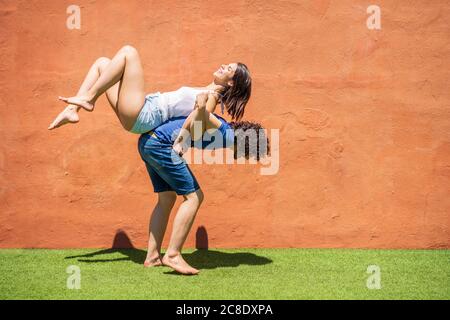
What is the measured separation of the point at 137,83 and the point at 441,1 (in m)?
2.88

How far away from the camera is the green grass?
10.9ft

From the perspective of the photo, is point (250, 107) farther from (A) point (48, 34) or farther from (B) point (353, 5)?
(A) point (48, 34)

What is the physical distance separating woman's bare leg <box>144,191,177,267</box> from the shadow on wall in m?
0.18

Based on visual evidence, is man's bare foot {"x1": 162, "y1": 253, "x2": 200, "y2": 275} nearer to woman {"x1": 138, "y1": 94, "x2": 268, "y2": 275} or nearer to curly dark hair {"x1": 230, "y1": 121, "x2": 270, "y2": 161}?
woman {"x1": 138, "y1": 94, "x2": 268, "y2": 275}

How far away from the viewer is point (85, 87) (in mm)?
3742

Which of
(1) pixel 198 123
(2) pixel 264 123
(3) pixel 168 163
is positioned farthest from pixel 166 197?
(2) pixel 264 123

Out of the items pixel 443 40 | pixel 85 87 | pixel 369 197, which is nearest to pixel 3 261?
pixel 85 87

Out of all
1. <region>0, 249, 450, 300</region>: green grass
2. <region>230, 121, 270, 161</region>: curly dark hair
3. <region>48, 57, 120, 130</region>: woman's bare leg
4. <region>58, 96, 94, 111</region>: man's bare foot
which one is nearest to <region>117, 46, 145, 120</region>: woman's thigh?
<region>48, 57, 120, 130</region>: woman's bare leg

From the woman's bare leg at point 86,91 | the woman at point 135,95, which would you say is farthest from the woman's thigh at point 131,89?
the woman's bare leg at point 86,91

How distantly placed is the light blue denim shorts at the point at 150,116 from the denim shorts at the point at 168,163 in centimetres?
8

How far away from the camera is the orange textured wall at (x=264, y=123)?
4.74m

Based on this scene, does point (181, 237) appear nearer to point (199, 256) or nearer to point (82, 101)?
point (199, 256)

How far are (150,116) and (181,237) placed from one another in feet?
2.89

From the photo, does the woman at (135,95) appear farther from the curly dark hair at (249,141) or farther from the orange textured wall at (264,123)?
the orange textured wall at (264,123)
